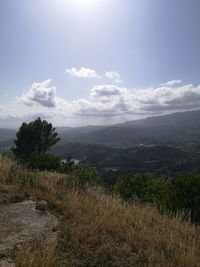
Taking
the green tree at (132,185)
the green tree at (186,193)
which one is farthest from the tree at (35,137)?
the green tree at (186,193)

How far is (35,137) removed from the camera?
40.6m

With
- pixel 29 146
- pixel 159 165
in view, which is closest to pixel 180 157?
pixel 159 165

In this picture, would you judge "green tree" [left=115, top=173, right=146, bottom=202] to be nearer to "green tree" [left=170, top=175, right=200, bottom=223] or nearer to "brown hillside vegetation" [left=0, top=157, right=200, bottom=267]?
"green tree" [left=170, top=175, right=200, bottom=223]

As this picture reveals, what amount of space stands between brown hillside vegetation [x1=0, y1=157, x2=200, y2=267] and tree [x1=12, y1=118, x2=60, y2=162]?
34083mm

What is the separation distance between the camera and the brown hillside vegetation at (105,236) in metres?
3.90

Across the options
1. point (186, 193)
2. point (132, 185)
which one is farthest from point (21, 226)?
point (132, 185)

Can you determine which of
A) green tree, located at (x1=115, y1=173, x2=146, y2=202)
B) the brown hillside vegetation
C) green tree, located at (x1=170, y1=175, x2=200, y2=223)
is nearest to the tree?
green tree, located at (x1=115, y1=173, x2=146, y2=202)

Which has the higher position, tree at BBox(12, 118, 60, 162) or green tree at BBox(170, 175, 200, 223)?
tree at BBox(12, 118, 60, 162)

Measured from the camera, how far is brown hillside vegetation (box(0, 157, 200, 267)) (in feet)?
12.8

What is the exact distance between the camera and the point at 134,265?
391 centimetres

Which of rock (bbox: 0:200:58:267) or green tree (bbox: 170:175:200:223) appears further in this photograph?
green tree (bbox: 170:175:200:223)

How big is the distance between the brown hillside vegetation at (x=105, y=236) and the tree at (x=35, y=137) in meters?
34.1

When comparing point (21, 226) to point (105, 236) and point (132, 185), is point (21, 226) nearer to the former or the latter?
point (105, 236)

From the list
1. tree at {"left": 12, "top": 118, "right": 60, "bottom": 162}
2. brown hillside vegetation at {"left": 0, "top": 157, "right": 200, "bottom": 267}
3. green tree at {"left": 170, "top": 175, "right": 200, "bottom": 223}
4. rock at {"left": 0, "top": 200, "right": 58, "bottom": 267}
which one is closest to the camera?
brown hillside vegetation at {"left": 0, "top": 157, "right": 200, "bottom": 267}
